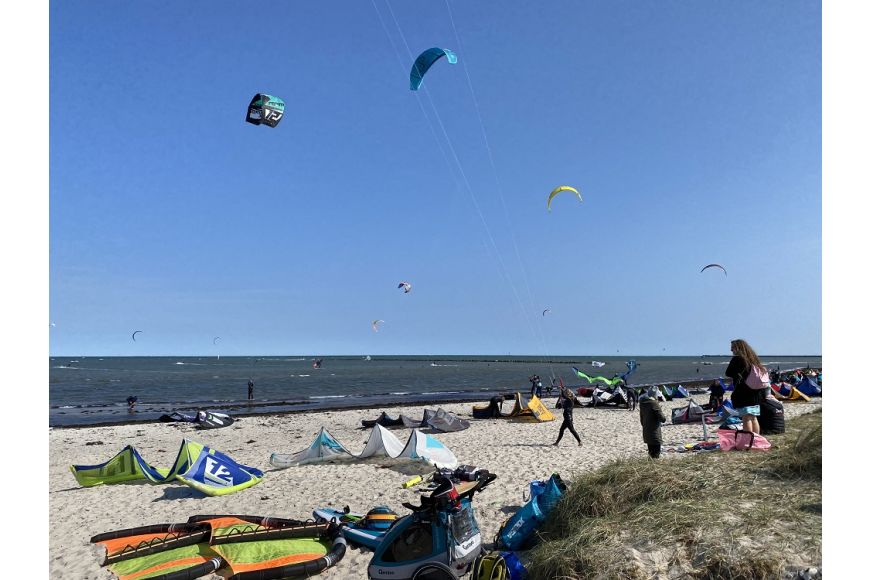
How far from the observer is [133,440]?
20281mm

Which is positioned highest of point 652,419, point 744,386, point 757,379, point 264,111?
point 264,111

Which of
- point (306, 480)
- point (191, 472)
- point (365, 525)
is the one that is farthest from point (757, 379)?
point (191, 472)

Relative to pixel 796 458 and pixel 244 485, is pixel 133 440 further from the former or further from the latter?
pixel 796 458

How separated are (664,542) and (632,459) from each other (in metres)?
2.24

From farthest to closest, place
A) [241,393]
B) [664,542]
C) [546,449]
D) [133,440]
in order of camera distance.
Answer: [241,393], [133,440], [546,449], [664,542]

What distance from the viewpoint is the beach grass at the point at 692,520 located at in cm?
383

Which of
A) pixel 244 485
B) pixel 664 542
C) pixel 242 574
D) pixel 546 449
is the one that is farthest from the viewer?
pixel 546 449

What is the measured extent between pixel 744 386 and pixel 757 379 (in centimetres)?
31

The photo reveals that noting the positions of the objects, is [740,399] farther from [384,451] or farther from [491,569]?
[384,451]

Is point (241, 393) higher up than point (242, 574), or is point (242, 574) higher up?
point (242, 574)

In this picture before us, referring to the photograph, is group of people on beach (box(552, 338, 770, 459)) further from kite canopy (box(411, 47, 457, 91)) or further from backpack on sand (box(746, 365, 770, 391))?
kite canopy (box(411, 47, 457, 91))

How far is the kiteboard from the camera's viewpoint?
249 inches

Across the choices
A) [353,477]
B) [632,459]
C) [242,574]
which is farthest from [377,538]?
[353,477]

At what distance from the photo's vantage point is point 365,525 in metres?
6.66
